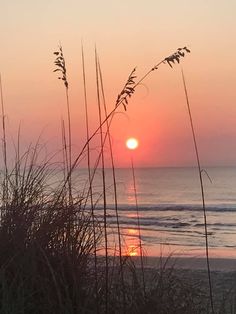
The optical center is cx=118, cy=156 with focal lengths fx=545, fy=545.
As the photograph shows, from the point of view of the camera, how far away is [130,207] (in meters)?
30.3

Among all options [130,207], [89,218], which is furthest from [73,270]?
[130,207]

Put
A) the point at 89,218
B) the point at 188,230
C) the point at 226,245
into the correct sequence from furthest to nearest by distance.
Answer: the point at 188,230 < the point at 226,245 < the point at 89,218

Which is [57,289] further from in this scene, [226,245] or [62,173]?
[226,245]

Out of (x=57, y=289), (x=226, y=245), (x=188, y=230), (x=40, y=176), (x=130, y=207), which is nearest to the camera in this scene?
(x=57, y=289)

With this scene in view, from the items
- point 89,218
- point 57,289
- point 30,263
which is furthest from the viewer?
point 89,218

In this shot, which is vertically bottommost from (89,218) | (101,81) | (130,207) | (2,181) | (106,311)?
(106,311)

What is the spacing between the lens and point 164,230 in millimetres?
20062

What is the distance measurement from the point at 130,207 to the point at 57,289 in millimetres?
27095

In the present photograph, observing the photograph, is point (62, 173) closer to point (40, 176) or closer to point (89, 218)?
point (40, 176)

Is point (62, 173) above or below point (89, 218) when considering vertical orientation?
above

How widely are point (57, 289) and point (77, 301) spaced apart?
0.19m

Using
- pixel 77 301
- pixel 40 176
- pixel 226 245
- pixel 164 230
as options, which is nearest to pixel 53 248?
pixel 77 301

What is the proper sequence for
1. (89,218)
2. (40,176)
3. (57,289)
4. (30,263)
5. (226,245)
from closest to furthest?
(57,289) < (30,263) < (89,218) < (40,176) < (226,245)

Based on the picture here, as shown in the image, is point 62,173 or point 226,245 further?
point 226,245
